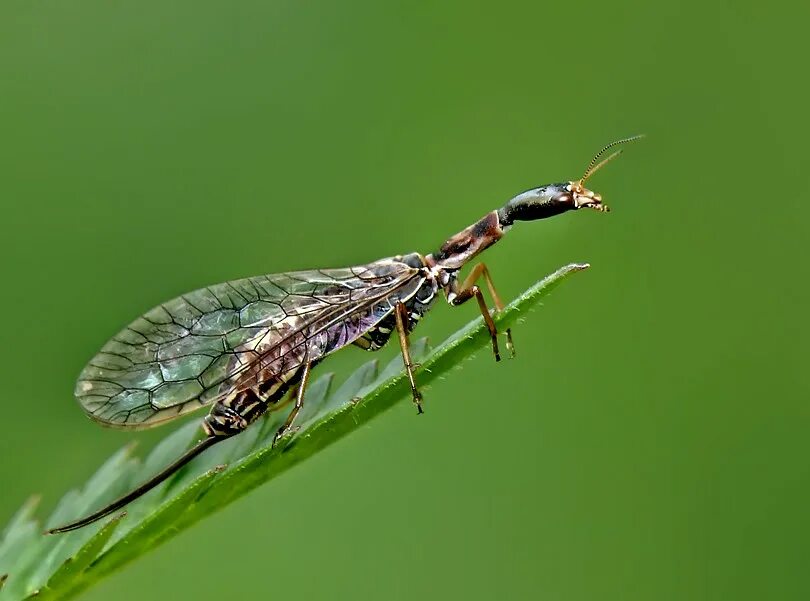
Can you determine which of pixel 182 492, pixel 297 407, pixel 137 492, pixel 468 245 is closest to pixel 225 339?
pixel 297 407

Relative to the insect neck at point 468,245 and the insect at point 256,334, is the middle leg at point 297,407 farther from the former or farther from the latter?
the insect neck at point 468,245

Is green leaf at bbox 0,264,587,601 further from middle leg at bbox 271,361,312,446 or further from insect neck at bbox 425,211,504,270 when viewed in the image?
insect neck at bbox 425,211,504,270

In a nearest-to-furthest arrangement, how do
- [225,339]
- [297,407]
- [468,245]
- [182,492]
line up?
[182,492]
[297,407]
[225,339]
[468,245]

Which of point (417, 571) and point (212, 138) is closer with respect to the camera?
point (417, 571)

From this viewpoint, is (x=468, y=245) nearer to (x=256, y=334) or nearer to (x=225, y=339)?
(x=256, y=334)

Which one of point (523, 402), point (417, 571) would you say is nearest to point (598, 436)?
point (523, 402)

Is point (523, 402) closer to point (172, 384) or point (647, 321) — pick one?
point (647, 321)

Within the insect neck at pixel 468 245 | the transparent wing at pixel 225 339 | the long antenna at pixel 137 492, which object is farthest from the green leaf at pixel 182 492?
the insect neck at pixel 468 245
